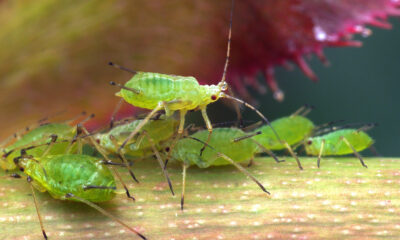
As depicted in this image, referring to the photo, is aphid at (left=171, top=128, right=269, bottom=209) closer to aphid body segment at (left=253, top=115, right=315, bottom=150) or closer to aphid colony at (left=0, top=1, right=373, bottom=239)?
aphid colony at (left=0, top=1, right=373, bottom=239)

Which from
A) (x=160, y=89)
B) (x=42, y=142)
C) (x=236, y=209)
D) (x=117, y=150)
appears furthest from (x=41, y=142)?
(x=236, y=209)

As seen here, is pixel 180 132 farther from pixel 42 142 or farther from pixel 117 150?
pixel 42 142

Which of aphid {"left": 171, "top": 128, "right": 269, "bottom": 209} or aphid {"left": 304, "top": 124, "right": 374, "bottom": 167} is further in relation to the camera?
aphid {"left": 304, "top": 124, "right": 374, "bottom": 167}

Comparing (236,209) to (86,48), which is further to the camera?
(86,48)

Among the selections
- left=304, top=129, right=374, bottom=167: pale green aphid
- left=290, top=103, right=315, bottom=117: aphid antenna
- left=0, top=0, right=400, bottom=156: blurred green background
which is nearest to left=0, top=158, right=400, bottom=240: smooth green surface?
left=304, top=129, right=374, bottom=167: pale green aphid

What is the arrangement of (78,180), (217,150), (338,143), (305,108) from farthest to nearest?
(305,108), (338,143), (217,150), (78,180)

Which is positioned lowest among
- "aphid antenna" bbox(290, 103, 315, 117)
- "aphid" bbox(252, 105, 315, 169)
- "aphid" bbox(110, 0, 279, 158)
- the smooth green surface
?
the smooth green surface

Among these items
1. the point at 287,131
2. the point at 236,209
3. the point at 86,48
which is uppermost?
the point at 86,48
